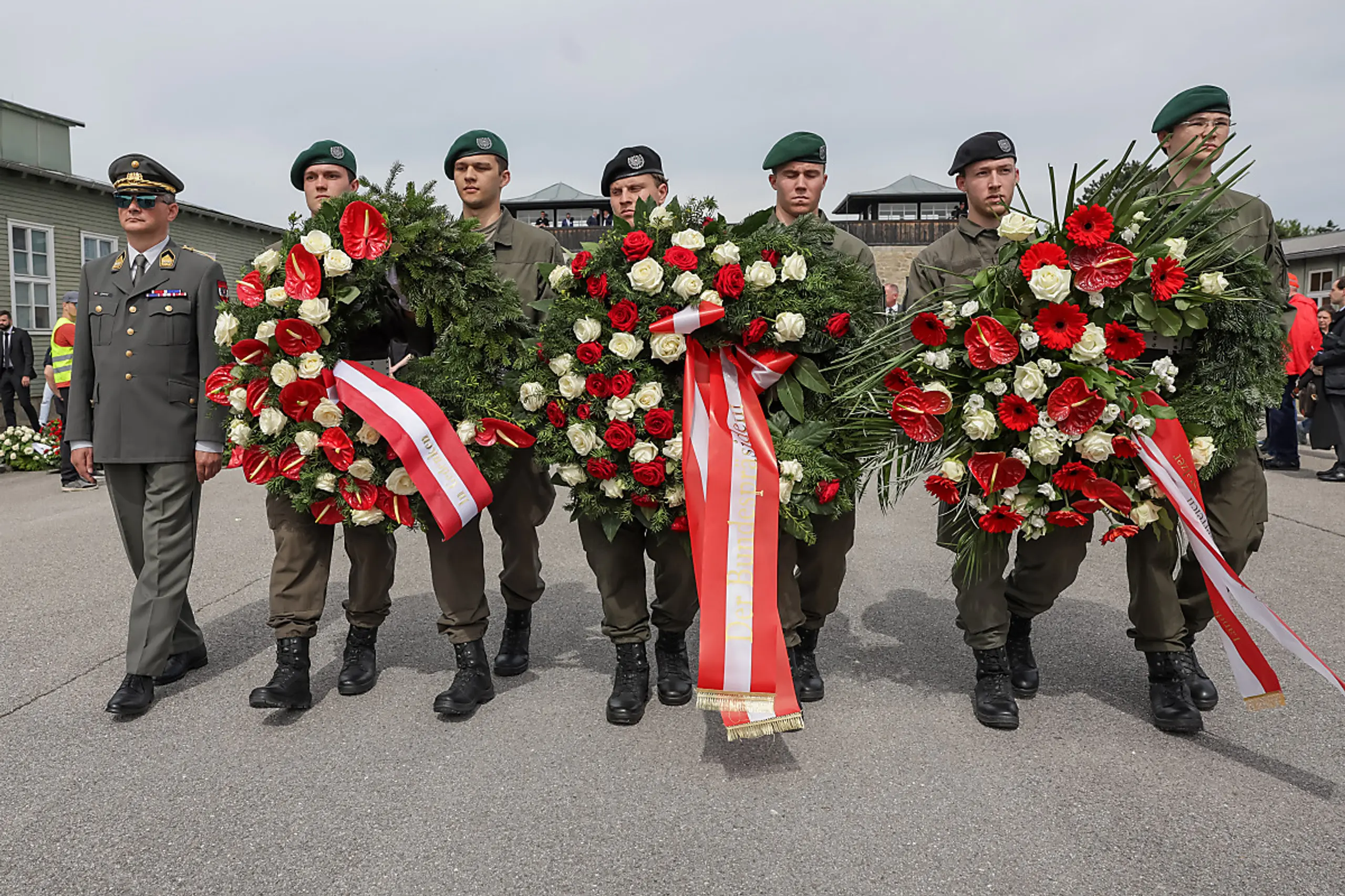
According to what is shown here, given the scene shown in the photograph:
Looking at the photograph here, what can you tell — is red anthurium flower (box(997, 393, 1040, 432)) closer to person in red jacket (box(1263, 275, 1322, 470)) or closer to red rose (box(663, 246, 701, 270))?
red rose (box(663, 246, 701, 270))

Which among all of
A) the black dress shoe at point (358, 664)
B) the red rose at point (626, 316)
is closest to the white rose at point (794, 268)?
the red rose at point (626, 316)

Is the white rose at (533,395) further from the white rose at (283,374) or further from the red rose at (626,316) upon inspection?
the white rose at (283,374)

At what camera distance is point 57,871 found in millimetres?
2672

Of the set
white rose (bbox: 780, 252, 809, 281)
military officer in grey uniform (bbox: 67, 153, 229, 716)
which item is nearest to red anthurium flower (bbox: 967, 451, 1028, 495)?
white rose (bbox: 780, 252, 809, 281)

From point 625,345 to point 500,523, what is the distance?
139 cm

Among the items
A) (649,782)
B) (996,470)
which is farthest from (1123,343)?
(649,782)

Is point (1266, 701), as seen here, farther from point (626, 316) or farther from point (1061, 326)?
point (626, 316)

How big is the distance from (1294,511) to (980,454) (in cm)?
660

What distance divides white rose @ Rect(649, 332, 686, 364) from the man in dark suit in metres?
14.9

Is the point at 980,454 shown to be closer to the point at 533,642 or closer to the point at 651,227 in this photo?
the point at 651,227

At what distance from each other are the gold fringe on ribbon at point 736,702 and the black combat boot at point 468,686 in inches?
39.4

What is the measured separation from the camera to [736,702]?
345 centimetres

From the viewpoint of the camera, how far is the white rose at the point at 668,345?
3.60 metres

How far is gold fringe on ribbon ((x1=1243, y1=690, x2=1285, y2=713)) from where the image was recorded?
11.1ft
